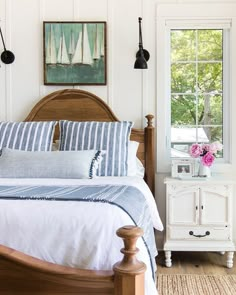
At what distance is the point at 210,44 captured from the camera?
4086 millimetres

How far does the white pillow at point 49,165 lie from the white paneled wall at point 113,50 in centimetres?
83

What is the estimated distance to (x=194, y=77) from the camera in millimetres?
4125

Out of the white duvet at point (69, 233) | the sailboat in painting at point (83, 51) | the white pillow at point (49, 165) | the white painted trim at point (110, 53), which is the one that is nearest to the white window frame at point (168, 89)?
the white painted trim at point (110, 53)

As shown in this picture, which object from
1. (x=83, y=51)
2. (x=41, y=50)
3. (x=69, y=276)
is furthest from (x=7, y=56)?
(x=69, y=276)

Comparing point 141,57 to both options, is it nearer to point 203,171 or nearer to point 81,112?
point 81,112

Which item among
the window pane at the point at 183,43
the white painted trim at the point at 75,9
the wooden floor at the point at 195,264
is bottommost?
the wooden floor at the point at 195,264

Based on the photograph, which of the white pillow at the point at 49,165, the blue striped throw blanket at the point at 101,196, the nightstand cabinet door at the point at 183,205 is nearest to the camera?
the blue striped throw blanket at the point at 101,196

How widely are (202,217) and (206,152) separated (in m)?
0.53

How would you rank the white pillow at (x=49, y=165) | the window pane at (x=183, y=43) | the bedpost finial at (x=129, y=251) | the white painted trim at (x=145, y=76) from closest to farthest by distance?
the bedpost finial at (x=129, y=251)
the white pillow at (x=49, y=165)
the white painted trim at (x=145, y=76)
the window pane at (x=183, y=43)

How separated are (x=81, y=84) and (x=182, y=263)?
175 cm

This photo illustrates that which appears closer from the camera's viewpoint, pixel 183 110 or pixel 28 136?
pixel 28 136

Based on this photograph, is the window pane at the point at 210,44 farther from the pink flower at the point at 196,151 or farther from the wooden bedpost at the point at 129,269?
the wooden bedpost at the point at 129,269

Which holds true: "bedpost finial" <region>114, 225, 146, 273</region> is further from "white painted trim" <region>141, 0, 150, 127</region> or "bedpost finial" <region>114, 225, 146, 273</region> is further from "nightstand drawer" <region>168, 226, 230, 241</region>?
"white painted trim" <region>141, 0, 150, 127</region>

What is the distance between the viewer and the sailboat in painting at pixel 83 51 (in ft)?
13.1
